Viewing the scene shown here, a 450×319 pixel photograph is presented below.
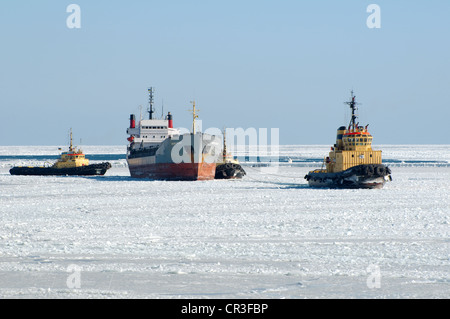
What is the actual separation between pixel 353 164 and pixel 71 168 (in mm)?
30499

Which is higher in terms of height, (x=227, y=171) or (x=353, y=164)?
(x=353, y=164)

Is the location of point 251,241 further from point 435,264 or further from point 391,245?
point 435,264

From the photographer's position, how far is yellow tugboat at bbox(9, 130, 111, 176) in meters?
55.0

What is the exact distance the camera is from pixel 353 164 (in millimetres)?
33312

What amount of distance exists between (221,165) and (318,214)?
28.9 metres

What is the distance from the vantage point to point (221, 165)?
47219 millimetres

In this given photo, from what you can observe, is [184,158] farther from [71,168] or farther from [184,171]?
[71,168]

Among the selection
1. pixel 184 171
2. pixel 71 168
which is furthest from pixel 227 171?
pixel 71 168

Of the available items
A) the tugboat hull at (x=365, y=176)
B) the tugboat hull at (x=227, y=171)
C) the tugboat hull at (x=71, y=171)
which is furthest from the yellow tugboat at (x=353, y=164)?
the tugboat hull at (x=71, y=171)

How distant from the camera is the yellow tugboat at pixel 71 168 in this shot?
55.0 m

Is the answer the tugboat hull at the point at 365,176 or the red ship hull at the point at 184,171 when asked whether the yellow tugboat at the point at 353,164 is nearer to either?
the tugboat hull at the point at 365,176

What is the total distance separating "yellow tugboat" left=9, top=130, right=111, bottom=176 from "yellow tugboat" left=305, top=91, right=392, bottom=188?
81.3 feet
